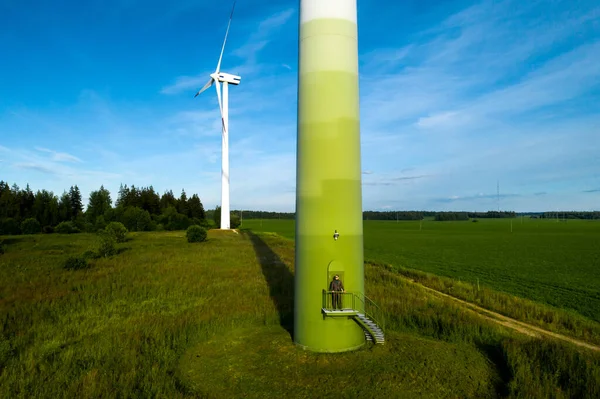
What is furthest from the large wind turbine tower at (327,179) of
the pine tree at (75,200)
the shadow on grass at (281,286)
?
the pine tree at (75,200)

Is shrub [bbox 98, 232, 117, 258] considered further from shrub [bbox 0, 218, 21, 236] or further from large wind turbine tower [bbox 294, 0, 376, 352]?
shrub [bbox 0, 218, 21, 236]

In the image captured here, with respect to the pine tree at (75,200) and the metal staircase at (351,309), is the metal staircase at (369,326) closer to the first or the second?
the metal staircase at (351,309)

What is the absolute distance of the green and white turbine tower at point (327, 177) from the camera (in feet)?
42.0

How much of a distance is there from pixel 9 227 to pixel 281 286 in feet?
279

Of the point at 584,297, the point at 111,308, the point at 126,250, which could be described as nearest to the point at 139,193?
the point at 126,250

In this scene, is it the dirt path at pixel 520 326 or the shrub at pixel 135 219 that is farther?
the shrub at pixel 135 219

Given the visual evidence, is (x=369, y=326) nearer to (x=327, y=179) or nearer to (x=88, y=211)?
(x=327, y=179)

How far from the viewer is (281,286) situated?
24.8m

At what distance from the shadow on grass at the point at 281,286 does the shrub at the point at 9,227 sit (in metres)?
71.1

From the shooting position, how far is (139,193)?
423 feet

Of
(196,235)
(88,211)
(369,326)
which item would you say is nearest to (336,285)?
(369,326)

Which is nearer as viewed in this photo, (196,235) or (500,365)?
(500,365)

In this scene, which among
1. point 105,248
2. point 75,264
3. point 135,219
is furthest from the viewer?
point 135,219

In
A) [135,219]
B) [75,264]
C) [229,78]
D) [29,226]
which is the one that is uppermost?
[229,78]
